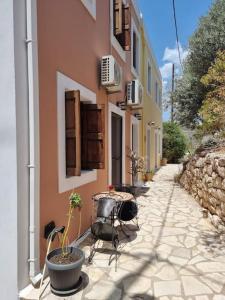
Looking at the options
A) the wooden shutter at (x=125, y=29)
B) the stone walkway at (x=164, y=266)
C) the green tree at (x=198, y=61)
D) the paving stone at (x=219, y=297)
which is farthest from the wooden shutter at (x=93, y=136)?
the green tree at (x=198, y=61)

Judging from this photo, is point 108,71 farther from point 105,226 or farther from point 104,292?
point 104,292

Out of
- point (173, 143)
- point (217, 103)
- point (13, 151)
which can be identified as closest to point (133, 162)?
point (217, 103)

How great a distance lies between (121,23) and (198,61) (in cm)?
547

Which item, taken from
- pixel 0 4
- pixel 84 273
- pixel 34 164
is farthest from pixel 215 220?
pixel 0 4

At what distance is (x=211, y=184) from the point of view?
6309mm

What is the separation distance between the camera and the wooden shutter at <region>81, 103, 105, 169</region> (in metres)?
4.83

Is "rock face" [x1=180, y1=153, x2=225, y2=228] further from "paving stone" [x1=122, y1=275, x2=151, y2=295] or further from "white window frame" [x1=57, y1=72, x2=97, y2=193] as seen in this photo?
"white window frame" [x1=57, y1=72, x2=97, y2=193]

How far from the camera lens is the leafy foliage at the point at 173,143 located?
2230 cm

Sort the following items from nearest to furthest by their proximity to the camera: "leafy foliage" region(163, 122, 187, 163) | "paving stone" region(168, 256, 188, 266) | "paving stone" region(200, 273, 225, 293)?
"paving stone" region(200, 273, 225, 293) → "paving stone" region(168, 256, 188, 266) → "leafy foliage" region(163, 122, 187, 163)

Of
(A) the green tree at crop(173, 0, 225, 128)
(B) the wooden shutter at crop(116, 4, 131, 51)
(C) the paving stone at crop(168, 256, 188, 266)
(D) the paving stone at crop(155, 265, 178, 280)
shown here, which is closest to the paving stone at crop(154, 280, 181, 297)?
(D) the paving stone at crop(155, 265, 178, 280)

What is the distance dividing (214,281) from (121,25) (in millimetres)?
6601

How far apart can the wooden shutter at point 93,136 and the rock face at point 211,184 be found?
9.46 ft

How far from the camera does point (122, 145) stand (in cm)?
840

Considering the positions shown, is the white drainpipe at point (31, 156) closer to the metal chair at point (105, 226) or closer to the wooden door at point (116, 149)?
the metal chair at point (105, 226)
